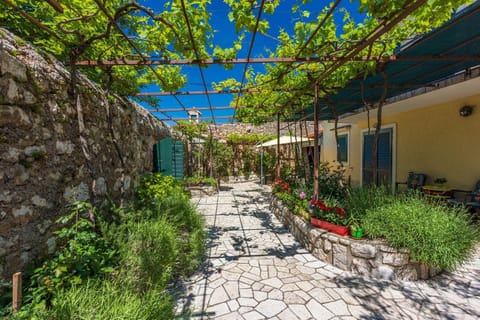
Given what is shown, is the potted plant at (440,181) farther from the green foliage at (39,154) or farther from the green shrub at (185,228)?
the green foliage at (39,154)

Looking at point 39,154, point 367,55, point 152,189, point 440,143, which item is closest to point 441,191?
point 440,143

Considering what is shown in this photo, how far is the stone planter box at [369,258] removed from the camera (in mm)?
2322

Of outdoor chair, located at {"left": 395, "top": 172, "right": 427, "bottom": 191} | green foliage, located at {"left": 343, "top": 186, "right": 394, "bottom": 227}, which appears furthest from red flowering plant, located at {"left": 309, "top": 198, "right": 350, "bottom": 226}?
outdoor chair, located at {"left": 395, "top": 172, "right": 427, "bottom": 191}

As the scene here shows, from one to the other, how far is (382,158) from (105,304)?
24.1 ft

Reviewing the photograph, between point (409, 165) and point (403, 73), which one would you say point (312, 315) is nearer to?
point (403, 73)

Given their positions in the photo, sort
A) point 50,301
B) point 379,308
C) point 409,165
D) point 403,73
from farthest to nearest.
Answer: point 409,165 → point 403,73 → point 379,308 → point 50,301

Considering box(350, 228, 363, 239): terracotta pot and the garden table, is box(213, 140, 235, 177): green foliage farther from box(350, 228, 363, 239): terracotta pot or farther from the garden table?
the garden table

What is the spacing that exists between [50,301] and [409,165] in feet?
23.2

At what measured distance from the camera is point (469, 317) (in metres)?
1.80

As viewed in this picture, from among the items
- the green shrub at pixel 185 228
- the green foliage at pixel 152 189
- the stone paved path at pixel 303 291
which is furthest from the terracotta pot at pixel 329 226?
the green foliage at pixel 152 189

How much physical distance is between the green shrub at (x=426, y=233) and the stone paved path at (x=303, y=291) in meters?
0.35

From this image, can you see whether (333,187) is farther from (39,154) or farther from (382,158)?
(39,154)

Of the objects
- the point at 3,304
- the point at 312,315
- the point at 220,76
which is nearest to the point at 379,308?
the point at 312,315

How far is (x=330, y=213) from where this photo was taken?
9.64ft
